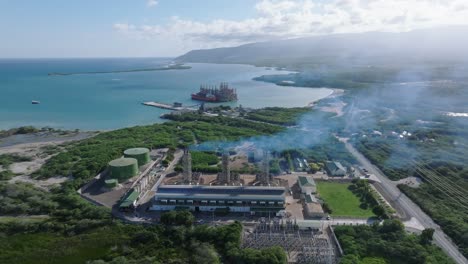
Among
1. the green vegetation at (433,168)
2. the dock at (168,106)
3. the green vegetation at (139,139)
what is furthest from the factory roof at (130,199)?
the dock at (168,106)

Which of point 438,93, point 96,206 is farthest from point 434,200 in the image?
point 438,93

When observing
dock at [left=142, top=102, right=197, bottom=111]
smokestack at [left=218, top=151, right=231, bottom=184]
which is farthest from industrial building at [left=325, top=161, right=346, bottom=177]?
dock at [left=142, top=102, right=197, bottom=111]

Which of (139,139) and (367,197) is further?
(139,139)

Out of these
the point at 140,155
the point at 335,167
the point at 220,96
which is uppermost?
the point at 220,96

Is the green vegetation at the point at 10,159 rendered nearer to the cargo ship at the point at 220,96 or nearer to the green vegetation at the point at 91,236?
the green vegetation at the point at 91,236

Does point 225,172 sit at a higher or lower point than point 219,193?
higher

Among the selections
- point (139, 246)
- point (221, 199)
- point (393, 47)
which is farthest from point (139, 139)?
point (393, 47)

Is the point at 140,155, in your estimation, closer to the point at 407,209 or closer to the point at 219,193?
the point at 219,193

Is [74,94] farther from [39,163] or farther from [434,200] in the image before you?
[434,200]
